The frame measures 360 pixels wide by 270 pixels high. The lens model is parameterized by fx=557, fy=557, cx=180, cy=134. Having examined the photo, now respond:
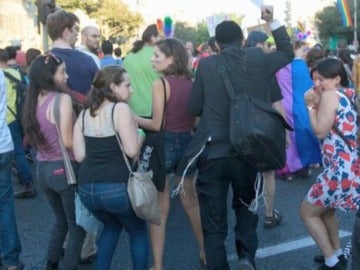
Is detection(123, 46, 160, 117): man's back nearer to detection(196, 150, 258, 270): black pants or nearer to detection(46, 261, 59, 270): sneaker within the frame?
detection(196, 150, 258, 270): black pants

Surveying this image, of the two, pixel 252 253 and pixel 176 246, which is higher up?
pixel 252 253

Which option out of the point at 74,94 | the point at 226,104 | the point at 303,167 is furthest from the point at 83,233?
the point at 303,167

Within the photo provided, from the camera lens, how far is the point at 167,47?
424 centimetres

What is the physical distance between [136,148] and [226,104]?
715 millimetres

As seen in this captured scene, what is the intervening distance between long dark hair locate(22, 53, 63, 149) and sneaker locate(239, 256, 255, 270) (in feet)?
5.44

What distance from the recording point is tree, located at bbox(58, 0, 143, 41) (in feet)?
120

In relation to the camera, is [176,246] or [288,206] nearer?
[176,246]

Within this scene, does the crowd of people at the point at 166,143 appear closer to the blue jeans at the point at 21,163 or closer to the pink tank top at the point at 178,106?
the pink tank top at the point at 178,106

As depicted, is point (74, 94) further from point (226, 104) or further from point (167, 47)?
point (226, 104)

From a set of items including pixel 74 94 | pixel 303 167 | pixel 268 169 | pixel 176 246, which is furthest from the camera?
pixel 303 167

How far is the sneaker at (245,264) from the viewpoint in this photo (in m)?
4.07

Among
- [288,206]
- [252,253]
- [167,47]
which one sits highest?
[167,47]

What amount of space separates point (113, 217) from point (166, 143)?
818 mm

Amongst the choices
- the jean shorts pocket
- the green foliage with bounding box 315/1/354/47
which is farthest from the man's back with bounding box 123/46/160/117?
the green foliage with bounding box 315/1/354/47
